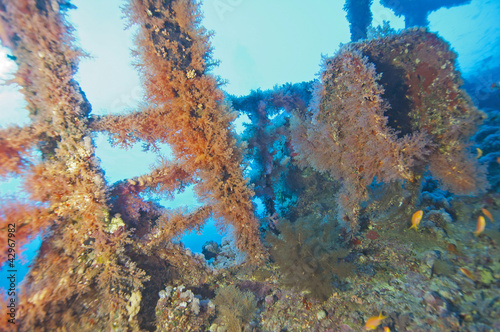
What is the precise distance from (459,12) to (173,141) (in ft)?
219

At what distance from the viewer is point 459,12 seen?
42281 millimetres

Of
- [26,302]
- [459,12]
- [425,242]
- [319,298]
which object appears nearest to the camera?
[26,302]

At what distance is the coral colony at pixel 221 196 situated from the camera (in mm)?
3494

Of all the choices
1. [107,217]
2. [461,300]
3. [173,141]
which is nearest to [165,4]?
[173,141]

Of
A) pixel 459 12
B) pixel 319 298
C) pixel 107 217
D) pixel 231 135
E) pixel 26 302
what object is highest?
pixel 459 12

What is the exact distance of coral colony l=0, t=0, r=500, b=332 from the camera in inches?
138

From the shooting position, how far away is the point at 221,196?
438 centimetres

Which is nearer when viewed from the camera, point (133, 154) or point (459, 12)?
point (459, 12)

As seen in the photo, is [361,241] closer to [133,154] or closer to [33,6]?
[33,6]

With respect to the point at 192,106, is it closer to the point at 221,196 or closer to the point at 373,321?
the point at 221,196

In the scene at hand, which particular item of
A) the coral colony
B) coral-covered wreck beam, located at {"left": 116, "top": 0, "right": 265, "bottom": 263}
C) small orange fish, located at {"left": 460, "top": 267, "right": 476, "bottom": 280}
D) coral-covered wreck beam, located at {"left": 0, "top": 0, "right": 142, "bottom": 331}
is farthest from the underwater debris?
coral-covered wreck beam, located at {"left": 0, "top": 0, "right": 142, "bottom": 331}

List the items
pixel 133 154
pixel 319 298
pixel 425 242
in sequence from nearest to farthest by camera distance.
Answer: pixel 319 298 → pixel 425 242 → pixel 133 154

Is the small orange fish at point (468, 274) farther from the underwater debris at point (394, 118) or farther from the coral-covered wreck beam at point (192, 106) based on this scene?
the coral-covered wreck beam at point (192, 106)

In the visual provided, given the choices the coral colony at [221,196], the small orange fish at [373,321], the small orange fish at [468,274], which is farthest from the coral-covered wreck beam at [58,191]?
the small orange fish at [468,274]
